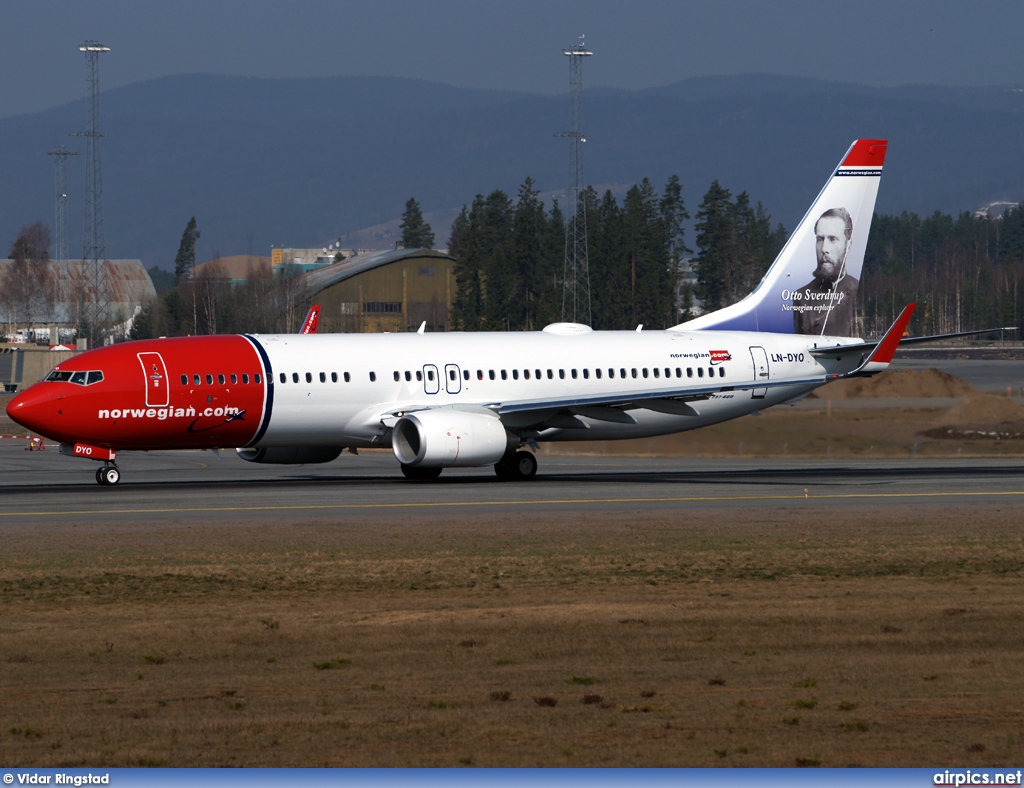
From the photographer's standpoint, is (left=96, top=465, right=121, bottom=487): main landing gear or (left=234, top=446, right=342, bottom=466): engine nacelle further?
(left=234, top=446, right=342, bottom=466): engine nacelle

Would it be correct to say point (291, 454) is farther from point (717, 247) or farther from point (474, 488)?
point (717, 247)

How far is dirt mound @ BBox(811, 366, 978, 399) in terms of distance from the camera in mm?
65125

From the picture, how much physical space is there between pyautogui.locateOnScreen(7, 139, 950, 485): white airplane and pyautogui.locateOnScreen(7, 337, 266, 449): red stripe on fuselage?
4 centimetres

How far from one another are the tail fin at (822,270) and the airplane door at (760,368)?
6.04ft

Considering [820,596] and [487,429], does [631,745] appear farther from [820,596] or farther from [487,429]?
[487,429]

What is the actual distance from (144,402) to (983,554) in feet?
67.4

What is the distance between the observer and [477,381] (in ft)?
127

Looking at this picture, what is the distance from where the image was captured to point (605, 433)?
40625 millimetres

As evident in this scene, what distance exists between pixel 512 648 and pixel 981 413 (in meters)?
40.0

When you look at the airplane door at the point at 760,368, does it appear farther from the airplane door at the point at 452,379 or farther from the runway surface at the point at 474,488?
the airplane door at the point at 452,379

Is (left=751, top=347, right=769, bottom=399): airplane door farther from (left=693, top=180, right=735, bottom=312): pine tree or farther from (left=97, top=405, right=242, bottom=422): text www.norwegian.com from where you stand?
(left=693, top=180, right=735, bottom=312): pine tree

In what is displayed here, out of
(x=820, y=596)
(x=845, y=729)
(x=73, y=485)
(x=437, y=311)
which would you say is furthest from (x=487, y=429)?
(x=437, y=311)
